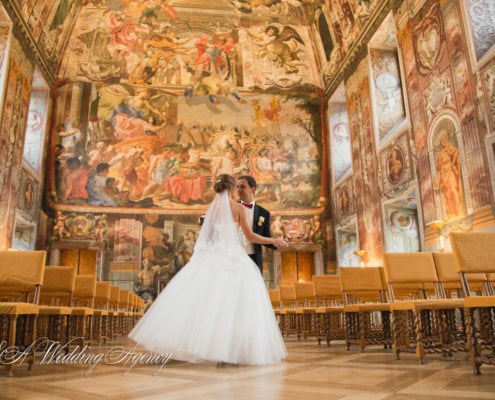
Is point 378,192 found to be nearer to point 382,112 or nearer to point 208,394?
point 382,112

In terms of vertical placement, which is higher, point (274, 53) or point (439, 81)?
point (274, 53)

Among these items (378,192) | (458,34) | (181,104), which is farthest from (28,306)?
(181,104)

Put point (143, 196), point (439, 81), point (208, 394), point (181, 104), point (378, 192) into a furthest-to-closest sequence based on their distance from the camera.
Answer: point (181, 104)
point (143, 196)
point (378, 192)
point (439, 81)
point (208, 394)

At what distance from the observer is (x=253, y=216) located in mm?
4430

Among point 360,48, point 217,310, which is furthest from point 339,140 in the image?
point 217,310

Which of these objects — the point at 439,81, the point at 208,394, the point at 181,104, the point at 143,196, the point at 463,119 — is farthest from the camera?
the point at 181,104

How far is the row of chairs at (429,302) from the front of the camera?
379 centimetres

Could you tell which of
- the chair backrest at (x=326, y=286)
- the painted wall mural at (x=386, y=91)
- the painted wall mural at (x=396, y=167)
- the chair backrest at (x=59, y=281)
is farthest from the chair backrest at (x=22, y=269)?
the painted wall mural at (x=386, y=91)

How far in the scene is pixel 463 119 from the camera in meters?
9.67

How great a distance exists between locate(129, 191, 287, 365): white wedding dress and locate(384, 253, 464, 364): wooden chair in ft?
4.50

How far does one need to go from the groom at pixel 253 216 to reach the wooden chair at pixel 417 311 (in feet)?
5.01

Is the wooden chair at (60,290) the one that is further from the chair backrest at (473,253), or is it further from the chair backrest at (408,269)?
the chair backrest at (473,253)

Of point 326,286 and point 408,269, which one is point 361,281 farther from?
point 326,286

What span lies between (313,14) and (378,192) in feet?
30.2
